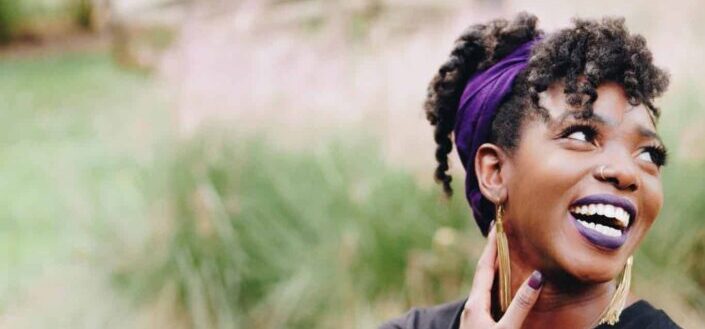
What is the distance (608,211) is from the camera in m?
2.78

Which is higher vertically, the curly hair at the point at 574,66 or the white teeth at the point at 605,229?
the curly hair at the point at 574,66

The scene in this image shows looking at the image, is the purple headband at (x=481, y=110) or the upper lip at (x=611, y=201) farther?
the purple headband at (x=481, y=110)

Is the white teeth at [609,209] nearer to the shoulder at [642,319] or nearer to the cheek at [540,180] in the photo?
the cheek at [540,180]

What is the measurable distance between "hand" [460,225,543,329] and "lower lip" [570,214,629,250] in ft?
0.48

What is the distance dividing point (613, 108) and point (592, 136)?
76mm

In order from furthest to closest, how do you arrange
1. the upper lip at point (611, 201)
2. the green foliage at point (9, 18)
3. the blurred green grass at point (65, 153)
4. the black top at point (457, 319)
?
the green foliage at point (9, 18), the blurred green grass at point (65, 153), the black top at point (457, 319), the upper lip at point (611, 201)

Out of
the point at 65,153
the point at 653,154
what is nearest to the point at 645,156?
the point at 653,154

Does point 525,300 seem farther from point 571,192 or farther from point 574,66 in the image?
point 574,66

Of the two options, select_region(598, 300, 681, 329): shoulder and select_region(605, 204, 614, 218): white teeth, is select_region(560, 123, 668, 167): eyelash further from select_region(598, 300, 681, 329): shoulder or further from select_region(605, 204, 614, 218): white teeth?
select_region(598, 300, 681, 329): shoulder

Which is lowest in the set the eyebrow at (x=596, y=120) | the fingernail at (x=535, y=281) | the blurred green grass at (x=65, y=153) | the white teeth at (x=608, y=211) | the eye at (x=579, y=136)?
the blurred green grass at (x=65, y=153)

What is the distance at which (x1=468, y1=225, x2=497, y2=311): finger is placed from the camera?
2992 millimetres

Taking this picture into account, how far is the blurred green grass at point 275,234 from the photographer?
15.1ft

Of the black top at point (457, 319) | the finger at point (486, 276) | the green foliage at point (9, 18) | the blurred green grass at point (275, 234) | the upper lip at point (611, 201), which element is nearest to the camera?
the upper lip at point (611, 201)

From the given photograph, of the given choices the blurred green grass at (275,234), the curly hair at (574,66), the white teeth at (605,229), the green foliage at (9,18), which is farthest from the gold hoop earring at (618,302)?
the green foliage at (9,18)
